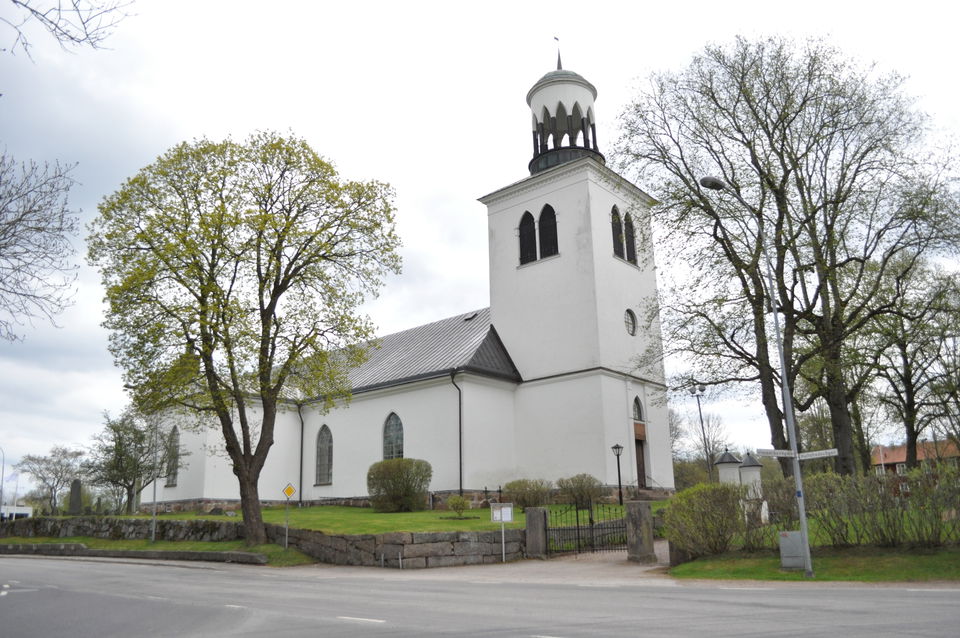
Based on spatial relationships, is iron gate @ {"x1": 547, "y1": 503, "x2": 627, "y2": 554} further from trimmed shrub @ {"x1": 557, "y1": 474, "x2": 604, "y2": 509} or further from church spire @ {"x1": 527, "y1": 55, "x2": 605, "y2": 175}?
church spire @ {"x1": 527, "y1": 55, "x2": 605, "y2": 175}

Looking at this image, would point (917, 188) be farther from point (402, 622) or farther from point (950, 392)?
point (402, 622)

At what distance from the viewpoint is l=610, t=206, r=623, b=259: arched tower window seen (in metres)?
33.1

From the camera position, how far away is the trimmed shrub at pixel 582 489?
89.7ft

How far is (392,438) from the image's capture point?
1324 inches

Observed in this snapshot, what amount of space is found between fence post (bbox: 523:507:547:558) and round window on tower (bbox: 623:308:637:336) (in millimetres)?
13749

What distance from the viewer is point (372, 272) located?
23.8m

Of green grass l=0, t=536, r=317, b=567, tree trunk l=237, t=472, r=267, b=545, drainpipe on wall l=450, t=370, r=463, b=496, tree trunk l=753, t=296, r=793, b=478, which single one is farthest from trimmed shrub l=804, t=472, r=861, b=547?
drainpipe on wall l=450, t=370, r=463, b=496

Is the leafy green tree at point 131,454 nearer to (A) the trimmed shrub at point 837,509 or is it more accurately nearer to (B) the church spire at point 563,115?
(B) the church spire at point 563,115

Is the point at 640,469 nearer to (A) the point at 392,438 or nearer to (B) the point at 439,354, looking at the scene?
(B) the point at 439,354

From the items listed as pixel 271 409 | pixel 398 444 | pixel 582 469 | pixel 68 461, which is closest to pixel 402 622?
pixel 271 409

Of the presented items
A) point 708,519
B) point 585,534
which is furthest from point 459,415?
point 708,519

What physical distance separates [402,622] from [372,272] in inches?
642

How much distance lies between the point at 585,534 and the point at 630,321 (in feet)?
44.7

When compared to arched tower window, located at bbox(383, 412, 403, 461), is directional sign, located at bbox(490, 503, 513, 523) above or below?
below
